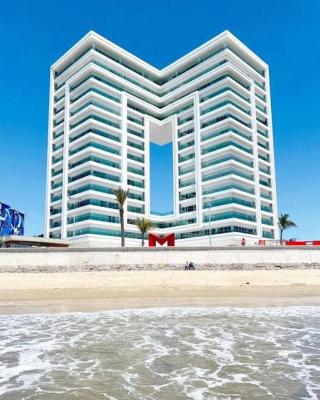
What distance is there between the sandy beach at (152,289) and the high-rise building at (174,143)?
49277 millimetres

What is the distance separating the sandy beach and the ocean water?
4.73m

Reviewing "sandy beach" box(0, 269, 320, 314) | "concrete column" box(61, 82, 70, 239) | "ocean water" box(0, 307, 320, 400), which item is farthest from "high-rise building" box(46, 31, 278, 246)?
"ocean water" box(0, 307, 320, 400)

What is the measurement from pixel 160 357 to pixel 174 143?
96.3 meters

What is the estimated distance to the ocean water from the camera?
721cm

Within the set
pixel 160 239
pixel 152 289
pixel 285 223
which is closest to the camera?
pixel 152 289

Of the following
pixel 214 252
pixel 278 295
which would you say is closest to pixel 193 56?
pixel 214 252

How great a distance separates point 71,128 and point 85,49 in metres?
21.9

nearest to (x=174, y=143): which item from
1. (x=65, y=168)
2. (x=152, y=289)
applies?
(x=65, y=168)

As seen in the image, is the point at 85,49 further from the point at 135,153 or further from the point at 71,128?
the point at 135,153

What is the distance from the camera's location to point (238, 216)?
86562mm

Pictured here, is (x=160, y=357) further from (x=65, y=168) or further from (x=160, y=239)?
(x=65, y=168)

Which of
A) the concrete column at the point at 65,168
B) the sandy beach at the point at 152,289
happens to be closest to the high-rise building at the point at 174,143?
the concrete column at the point at 65,168

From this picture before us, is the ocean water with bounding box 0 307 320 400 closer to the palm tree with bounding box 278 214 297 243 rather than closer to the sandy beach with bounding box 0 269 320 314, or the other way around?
the sandy beach with bounding box 0 269 320 314

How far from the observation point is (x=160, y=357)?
392 inches
